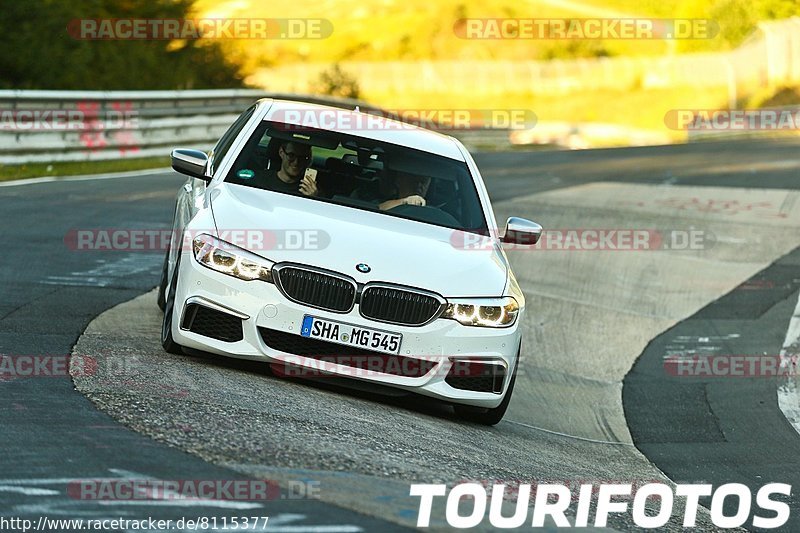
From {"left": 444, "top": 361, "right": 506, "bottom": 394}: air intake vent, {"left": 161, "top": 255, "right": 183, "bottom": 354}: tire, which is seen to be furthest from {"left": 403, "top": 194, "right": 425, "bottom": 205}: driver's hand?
{"left": 161, "top": 255, "right": 183, "bottom": 354}: tire

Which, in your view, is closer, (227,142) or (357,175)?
(357,175)

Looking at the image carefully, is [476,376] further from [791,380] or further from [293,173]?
[791,380]

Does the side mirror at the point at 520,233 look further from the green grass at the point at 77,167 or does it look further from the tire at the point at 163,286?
the green grass at the point at 77,167

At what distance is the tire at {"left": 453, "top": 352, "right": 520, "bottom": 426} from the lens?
8.31 metres

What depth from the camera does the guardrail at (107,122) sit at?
64.1 ft

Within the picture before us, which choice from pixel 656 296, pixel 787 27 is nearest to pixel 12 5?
pixel 656 296

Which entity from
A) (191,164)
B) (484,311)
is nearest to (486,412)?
(484,311)

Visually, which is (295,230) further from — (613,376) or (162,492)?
(613,376)

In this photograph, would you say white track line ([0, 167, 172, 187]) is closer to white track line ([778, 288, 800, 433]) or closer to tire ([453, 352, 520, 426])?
white track line ([778, 288, 800, 433])

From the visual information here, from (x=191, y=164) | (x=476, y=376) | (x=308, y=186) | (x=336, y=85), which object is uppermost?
(x=336, y=85)

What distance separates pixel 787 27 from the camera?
60562 mm

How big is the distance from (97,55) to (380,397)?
2462 centimetres

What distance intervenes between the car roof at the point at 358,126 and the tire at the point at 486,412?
186 centimetres

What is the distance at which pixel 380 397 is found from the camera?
8422 mm
